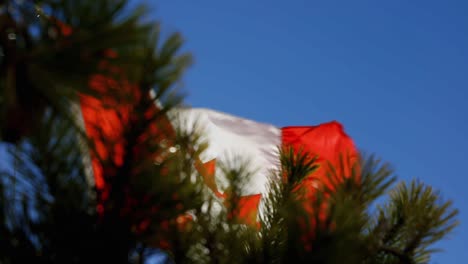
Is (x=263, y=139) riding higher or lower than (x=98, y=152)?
higher

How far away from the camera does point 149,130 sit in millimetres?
1354

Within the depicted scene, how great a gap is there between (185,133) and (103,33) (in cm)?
74

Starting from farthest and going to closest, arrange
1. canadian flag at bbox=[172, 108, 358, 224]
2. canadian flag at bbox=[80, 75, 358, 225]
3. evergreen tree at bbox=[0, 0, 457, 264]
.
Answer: canadian flag at bbox=[172, 108, 358, 224] < canadian flag at bbox=[80, 75, 358, 225] < evergreen tree at bbox=[0, 0, 457, 264]

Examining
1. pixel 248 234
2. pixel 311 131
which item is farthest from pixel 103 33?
pixel 311 131

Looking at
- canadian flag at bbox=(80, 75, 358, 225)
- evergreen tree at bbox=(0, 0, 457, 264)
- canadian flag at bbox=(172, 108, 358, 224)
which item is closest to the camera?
evergreen tree at bbox=(0, 0, 457, 264)

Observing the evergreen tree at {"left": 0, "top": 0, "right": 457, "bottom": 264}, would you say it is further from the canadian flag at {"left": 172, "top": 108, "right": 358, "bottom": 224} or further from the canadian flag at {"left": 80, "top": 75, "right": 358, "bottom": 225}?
the canadian flag at {"left": 172, "top": 108, "right": 358, "bottom": 224}

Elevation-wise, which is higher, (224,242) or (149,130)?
(149,130)

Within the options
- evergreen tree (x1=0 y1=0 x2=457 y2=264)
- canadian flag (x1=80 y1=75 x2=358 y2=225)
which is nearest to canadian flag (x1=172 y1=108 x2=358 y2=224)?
canadian flag (x1=80 y1=75 x2=358 y2=225)

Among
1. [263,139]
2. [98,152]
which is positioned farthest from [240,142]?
[98,152]

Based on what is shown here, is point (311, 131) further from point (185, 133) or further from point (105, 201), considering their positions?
point (105, 201)

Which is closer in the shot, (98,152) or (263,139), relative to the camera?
(98,152)

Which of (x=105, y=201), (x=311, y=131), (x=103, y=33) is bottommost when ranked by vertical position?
(x=105, y=201)

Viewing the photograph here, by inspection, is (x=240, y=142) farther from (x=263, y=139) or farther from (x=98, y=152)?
(x=98, y=152)

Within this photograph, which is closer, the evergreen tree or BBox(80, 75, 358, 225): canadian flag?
the evergreen tree
